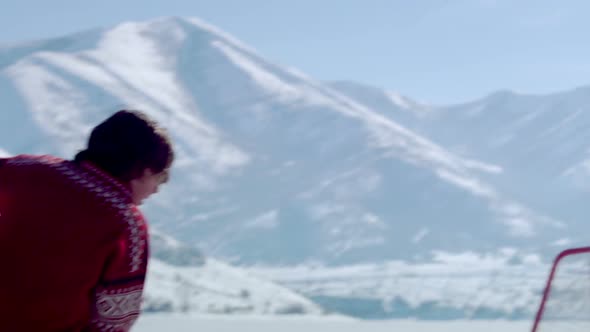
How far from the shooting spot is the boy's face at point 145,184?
1.97m

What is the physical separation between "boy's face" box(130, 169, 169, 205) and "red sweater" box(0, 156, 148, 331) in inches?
3.3

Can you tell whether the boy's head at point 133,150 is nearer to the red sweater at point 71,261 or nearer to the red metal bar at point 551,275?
the red sweater at point 71,261

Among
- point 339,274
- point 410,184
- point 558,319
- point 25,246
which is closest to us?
point 25,246

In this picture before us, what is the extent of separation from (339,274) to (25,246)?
442ft

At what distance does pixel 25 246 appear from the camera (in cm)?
185

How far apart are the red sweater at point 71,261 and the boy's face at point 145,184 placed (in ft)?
0.27

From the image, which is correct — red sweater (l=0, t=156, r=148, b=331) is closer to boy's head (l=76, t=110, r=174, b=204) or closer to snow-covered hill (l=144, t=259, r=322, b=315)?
boy's head (l=76, t=110, r=174, b=204)

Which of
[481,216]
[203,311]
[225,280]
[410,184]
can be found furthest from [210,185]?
[203,311]

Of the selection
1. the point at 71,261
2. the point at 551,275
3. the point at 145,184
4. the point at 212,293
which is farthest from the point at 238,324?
the point at 71,261

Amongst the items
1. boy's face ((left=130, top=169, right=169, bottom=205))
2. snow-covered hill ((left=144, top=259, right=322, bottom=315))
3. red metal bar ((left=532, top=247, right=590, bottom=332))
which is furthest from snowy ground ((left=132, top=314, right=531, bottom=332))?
boy's face ((left=130, top=169, right=169, bottom=205))

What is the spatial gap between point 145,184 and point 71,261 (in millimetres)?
241

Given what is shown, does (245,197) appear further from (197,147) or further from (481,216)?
(481,216)

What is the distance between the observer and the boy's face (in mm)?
1971

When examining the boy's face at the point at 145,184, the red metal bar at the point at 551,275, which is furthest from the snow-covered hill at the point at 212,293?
the boy's face at the point at 145,184
